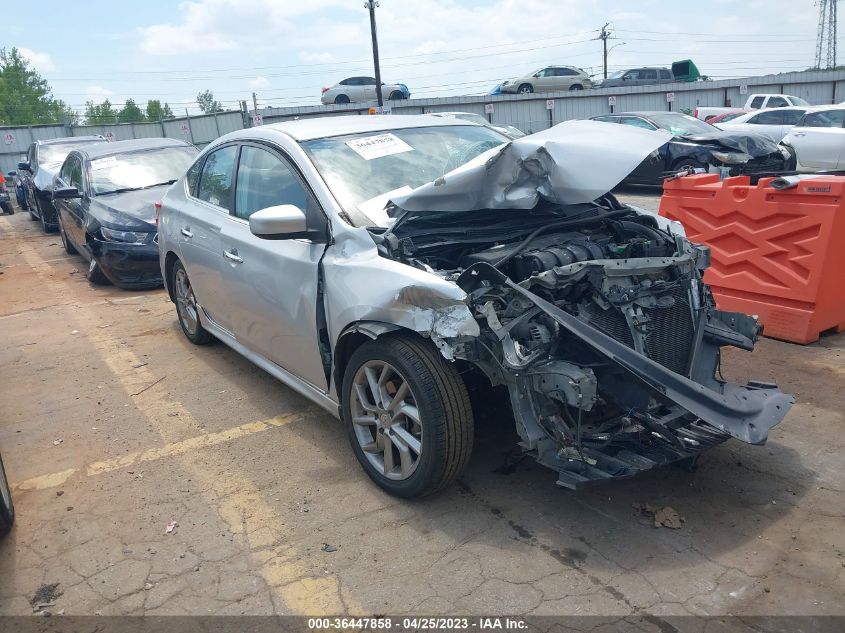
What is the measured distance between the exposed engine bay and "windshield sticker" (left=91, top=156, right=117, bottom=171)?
24.3ft

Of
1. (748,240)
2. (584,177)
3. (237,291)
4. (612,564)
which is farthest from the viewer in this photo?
(748,240)

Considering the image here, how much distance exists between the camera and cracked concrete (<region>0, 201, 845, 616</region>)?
2709 millimetres

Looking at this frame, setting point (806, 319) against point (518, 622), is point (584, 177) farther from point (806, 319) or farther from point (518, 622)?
point (806, 319)

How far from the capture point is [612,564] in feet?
9.29

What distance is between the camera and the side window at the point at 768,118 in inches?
637

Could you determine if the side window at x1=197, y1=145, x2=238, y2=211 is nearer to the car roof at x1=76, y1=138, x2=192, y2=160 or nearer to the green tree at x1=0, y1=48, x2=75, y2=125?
the car roof at x1=76, y1=138, x2=192, y2=160

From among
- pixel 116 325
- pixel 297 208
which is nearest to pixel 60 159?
pixel 116 325

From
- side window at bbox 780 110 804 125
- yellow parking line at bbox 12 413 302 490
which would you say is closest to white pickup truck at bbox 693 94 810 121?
side window at bbox 780 110 804 125

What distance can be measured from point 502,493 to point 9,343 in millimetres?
5428

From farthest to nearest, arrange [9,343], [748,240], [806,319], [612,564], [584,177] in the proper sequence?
[9,343], [748,240], [806,319], [584,177], [612,564]

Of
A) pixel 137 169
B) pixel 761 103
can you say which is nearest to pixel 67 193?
pixel 137 169

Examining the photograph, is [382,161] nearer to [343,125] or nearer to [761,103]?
[343,125]

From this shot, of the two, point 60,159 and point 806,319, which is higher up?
point 60,159

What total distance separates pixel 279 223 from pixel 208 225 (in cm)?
158
